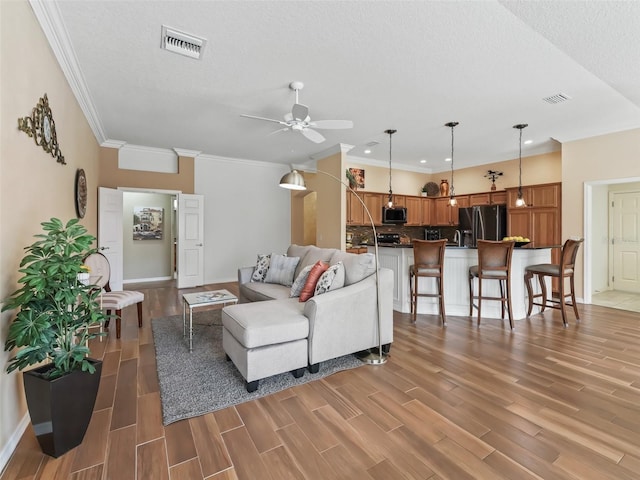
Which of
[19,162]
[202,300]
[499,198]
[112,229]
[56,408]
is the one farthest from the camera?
[499,198]

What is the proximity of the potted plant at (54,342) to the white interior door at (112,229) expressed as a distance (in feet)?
12.8

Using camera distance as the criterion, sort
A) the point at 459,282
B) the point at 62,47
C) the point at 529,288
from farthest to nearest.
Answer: the point at 459,282 → the point at 529,288 → the point at 62,47

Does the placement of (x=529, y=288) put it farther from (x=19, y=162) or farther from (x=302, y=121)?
(x=19, y=162)

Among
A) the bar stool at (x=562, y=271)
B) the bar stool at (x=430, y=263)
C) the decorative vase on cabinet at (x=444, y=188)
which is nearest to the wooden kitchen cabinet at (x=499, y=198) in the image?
the decorative vase on cabinet at (x=444, y=188)

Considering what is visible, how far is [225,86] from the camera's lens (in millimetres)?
3457

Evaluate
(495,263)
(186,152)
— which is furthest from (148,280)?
(495,263)

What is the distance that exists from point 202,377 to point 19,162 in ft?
6.40

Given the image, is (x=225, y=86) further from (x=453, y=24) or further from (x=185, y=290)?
(x=185, y=290)

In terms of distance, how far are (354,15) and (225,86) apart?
1753 millimetres

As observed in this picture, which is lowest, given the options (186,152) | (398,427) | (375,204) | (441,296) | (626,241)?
(398,427)

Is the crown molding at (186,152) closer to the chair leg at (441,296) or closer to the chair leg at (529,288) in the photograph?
the chair leg at (441,296)

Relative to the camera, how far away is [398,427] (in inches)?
75.1

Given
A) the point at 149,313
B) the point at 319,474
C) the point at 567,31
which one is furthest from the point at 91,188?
the point at 567,31

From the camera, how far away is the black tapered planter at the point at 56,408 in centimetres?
162
